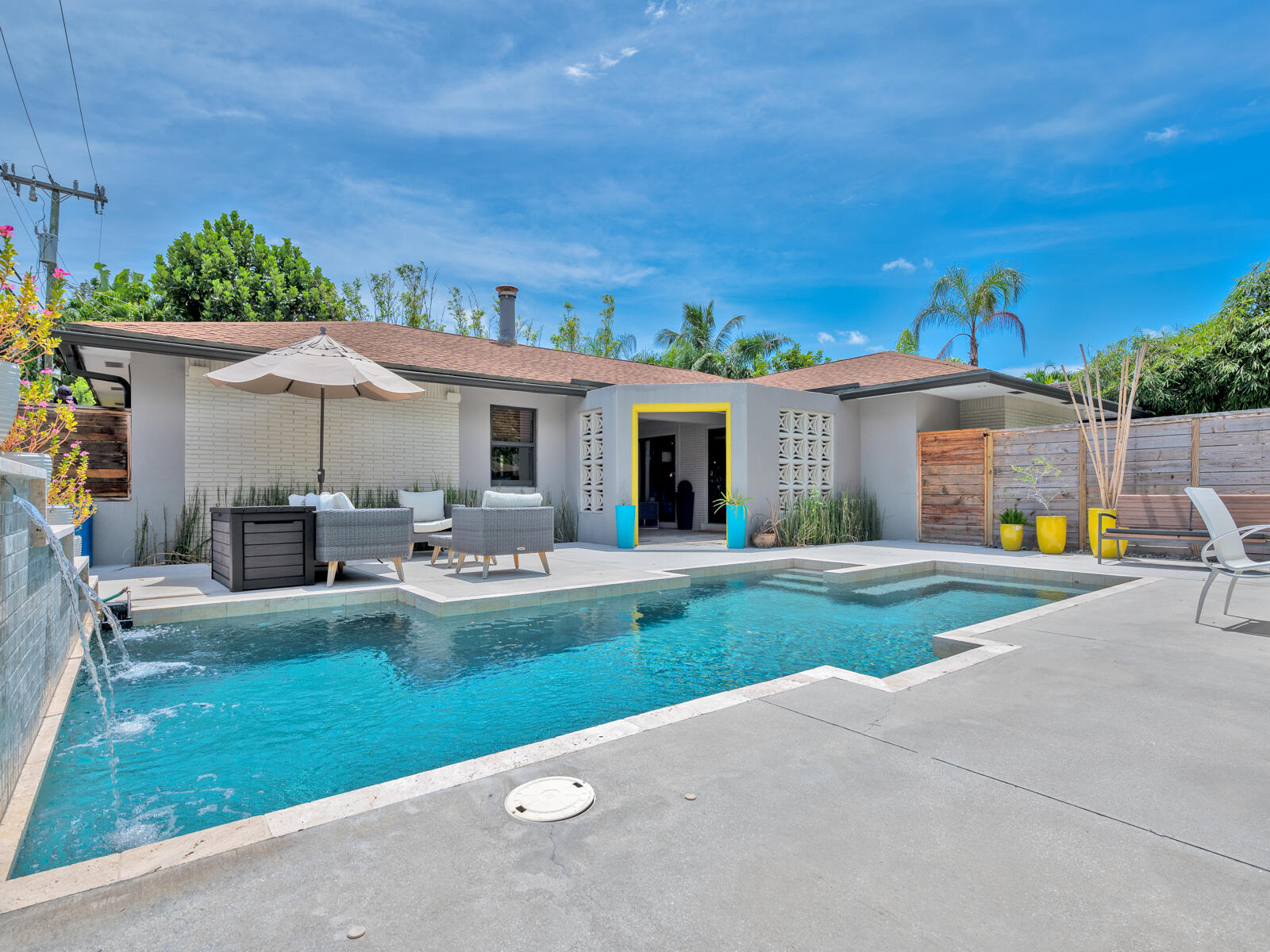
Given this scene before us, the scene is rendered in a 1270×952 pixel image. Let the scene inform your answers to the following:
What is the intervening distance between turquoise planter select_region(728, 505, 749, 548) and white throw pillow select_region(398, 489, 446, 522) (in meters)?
4.44

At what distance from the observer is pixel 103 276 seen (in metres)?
22.9

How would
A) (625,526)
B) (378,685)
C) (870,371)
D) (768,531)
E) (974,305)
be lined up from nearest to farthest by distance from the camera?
(378,685)
(625,526)
(768,531)
(870,371)
(974,305)

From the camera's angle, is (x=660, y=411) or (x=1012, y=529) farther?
(x=660, y=411)

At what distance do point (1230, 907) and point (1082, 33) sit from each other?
38.1 feet

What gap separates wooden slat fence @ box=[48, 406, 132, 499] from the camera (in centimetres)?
826

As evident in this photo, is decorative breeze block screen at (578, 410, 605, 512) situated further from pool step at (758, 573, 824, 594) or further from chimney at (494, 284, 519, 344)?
chimney at (494, 284, 519, 344)

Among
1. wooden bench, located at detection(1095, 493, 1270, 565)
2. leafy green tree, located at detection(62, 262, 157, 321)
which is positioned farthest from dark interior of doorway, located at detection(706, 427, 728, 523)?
leafy green tree, located at detection(62, 262, 157, 321)

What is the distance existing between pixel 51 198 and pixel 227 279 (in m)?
4.42

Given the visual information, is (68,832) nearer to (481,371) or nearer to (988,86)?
(481,371)

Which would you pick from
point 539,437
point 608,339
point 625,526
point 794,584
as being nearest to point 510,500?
point 625,526

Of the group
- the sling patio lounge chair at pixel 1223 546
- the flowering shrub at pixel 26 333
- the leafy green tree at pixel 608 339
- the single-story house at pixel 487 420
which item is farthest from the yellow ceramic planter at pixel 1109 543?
the leafy green tree at pixel 608 339

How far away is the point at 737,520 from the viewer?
10281 millimetres

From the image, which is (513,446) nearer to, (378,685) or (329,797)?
(378,685)

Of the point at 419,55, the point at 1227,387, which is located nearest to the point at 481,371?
the point at 419,55
